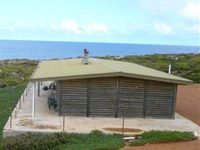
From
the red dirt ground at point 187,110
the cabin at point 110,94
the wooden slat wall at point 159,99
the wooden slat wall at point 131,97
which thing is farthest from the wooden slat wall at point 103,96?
the red dirt ground at point 187,110

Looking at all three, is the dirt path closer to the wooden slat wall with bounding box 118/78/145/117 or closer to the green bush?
the green bush

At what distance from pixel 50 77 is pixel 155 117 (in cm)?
494

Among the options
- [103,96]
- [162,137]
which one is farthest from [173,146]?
[103,96]

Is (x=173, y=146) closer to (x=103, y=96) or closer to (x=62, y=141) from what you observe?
(x=62, y=141)

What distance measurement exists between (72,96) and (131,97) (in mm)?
2556

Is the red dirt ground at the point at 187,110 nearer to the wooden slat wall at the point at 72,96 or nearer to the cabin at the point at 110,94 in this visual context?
the cabin at the point at 110,94

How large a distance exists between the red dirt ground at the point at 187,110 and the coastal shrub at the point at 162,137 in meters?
0.27

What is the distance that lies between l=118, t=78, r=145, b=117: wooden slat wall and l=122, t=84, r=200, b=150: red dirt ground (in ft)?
9.15

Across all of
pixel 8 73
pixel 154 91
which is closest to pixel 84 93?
pixel 154 91

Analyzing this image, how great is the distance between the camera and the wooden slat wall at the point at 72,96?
21031mm

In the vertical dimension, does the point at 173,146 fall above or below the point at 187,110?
below

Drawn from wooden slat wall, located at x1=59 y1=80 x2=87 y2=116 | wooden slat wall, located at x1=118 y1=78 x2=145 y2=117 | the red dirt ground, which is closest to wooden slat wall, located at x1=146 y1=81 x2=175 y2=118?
wooden slat wall, located at x1=118 y1=78 x2=145 y2=117

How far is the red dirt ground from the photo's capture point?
16.6 metres

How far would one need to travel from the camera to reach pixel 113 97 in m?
21.2
